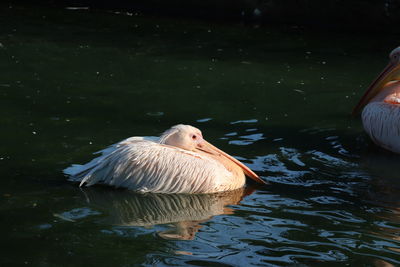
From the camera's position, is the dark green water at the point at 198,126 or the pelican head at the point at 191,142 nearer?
the dark green water at the point at 198,126

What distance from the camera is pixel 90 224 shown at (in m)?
4.40

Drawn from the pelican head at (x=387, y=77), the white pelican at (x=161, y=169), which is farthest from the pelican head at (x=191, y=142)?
the pelican head at (x=387, y=77)

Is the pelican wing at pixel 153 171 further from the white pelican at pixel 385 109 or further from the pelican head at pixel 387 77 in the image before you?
the pelican head at pixel 387 77

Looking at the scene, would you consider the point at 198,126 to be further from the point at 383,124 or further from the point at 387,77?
the point at 387,77

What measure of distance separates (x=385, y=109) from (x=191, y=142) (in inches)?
66.7

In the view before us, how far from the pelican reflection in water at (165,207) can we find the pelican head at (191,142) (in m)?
0.15

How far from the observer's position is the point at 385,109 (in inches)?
236

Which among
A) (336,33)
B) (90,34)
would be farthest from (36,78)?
(336,33)

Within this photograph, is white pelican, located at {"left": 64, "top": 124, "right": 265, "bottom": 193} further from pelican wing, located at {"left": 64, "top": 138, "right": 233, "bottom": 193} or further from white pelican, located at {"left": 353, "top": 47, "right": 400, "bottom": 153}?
white pelican, located at {"left": 353, "top": 47, "right": 400, "bottom": 153}

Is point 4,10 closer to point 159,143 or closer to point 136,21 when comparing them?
point 136,21

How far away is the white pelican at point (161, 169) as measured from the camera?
16.0ft

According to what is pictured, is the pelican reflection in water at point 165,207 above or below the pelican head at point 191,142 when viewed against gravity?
below

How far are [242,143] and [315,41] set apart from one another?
393 centimetres

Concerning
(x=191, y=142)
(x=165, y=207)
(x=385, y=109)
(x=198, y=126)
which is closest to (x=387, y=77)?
(x=385, y=109)
